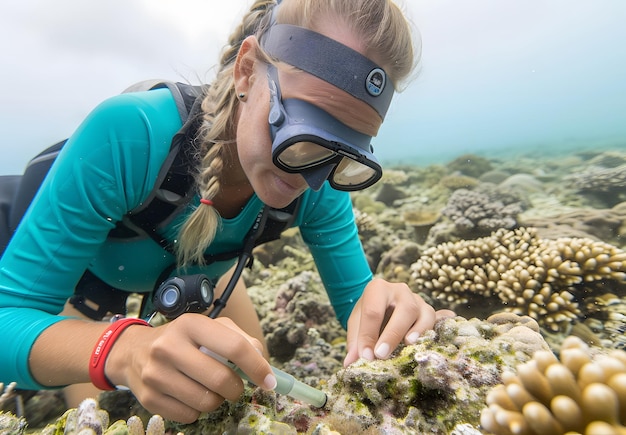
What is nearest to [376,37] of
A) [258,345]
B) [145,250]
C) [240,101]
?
[240,101]

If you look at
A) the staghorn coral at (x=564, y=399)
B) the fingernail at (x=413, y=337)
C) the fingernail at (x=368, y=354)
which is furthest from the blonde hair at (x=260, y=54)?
the staghorn coral at (x=564, y=399)

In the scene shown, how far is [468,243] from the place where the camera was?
3850 millimetres

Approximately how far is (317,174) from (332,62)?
1.98 ft

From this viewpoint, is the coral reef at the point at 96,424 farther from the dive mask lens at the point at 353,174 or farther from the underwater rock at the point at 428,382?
the dive mask lens at the point at 353,174

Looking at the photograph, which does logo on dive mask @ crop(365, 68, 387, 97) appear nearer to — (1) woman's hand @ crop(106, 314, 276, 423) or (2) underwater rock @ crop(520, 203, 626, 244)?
(1) woman's hand @ crop(106, 314, 276, 423)

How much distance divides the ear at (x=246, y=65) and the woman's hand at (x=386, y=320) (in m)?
1.42

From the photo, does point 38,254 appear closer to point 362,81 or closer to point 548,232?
point 362,81

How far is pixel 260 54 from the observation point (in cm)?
185

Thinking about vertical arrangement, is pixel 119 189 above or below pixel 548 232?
below

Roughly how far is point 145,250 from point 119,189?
0.70 m

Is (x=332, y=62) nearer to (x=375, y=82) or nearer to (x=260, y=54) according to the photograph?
(x=375, y=82)

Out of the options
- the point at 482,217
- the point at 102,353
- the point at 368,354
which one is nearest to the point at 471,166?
the point at 482,217

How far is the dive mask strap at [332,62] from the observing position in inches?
65.1

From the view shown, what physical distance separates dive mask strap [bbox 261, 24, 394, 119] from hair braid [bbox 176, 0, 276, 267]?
48 cm
